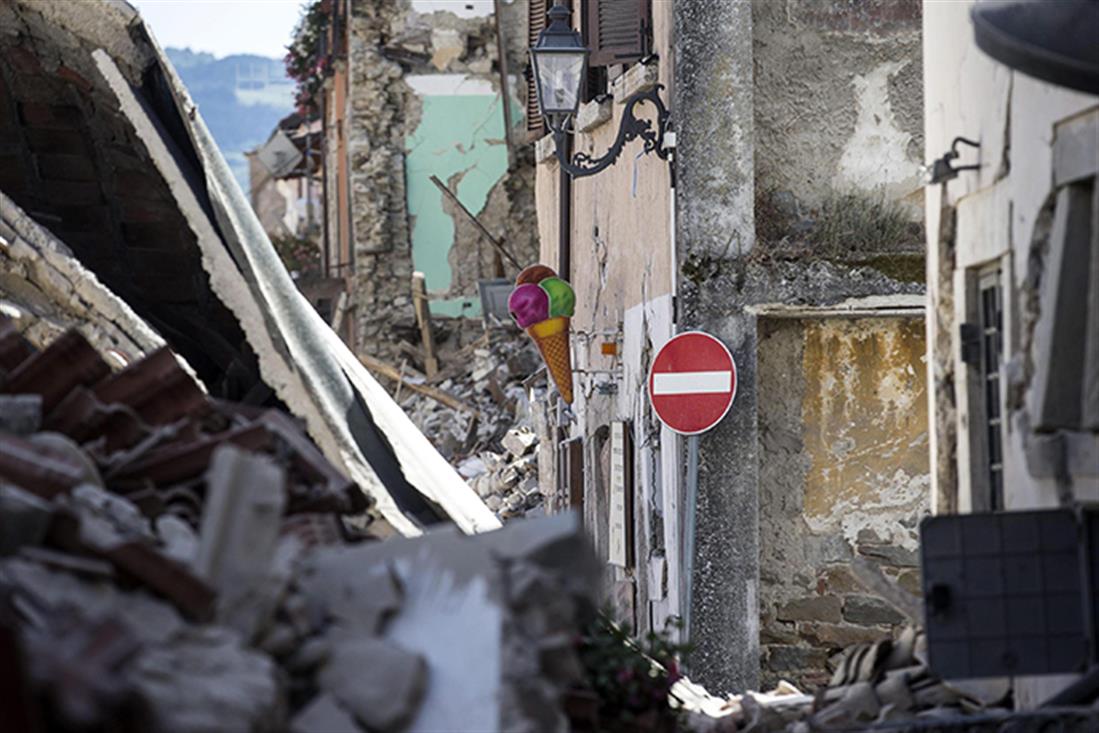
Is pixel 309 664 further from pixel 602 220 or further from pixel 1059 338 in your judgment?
pixel 602 220

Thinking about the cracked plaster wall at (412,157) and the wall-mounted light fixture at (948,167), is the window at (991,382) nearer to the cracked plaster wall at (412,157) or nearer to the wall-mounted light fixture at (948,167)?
the wall-mounted light fixture at (948,167)

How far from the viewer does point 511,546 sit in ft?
16.5

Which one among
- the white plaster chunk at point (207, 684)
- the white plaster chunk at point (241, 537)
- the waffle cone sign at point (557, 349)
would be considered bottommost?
the white plaster chunk at point (207, 684)

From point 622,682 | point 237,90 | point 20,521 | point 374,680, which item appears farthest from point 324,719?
point 237,90

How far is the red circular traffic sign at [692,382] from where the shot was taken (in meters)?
12.2

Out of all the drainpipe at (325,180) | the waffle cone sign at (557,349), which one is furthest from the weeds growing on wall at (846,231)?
the drainpipe at (325,180)

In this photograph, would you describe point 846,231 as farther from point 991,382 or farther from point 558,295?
point 991,382

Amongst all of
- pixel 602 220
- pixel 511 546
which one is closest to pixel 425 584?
pixel 511 546

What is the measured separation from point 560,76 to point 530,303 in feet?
12.2

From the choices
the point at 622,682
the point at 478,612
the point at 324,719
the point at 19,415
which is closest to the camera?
the point at 324,719

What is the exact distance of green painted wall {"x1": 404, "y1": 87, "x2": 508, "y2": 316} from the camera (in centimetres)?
2952

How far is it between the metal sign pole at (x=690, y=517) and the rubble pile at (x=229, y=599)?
6.65m

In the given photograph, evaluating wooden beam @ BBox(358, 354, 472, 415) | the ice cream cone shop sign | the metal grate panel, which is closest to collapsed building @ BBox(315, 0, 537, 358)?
wooden beam @ BBox(358, 354, 472, 415)

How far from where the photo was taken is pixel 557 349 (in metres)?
17.1
